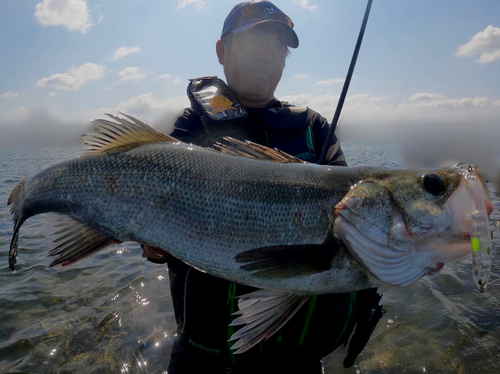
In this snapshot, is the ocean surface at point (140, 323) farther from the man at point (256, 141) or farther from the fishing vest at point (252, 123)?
the fishing vest at point (252, 123)

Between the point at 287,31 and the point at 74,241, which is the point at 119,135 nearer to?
the point at 74,241

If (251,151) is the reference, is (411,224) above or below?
below

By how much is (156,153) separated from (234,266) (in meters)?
0.94

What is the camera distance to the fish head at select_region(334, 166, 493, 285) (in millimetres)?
1850

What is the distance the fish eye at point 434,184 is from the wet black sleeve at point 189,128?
2.02 m

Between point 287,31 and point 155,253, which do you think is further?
point 287,31

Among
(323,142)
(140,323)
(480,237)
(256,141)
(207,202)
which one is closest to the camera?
(480,237)

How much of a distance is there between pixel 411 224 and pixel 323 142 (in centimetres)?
160

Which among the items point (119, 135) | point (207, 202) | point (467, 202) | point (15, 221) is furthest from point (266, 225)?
point (15, 221)

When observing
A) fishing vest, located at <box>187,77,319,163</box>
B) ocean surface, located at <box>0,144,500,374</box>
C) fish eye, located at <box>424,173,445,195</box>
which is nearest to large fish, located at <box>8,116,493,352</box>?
fish eye, located at <box>424,173,445,195</box>

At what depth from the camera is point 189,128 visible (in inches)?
127

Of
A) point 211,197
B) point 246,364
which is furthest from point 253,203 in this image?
point 246,364

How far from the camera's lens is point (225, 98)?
316 cm

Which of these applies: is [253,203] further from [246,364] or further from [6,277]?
[6,277]
